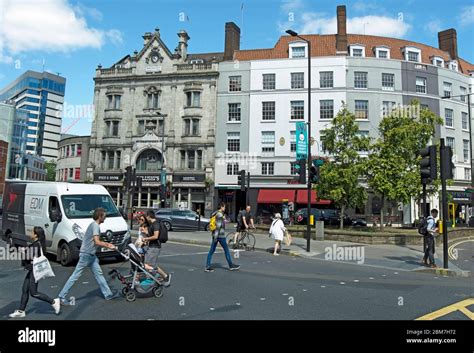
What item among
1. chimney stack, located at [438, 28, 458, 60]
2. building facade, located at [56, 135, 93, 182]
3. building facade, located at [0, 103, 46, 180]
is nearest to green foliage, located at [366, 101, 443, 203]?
chimney stack, located at [438, 28, 458, 60]

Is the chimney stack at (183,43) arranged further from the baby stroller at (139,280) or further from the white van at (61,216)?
the baby stroller at (139,280)

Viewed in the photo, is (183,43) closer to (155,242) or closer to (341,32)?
A: (341,32)

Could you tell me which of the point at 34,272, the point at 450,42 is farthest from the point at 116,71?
the point at 34,272

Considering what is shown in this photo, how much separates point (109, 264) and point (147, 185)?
95.5 feet

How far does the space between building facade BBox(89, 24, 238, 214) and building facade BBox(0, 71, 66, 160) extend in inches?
3914

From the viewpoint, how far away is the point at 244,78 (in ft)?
126

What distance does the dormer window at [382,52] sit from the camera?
37688mm

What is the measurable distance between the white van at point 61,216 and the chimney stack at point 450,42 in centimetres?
4553

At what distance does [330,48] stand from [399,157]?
21038 millimetres

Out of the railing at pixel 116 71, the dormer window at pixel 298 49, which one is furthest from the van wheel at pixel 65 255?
the railing at pixel 116 71

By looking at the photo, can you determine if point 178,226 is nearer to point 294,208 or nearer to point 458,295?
point 294,208

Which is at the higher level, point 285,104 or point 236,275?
point 285,104

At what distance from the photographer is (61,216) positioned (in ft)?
35.9
